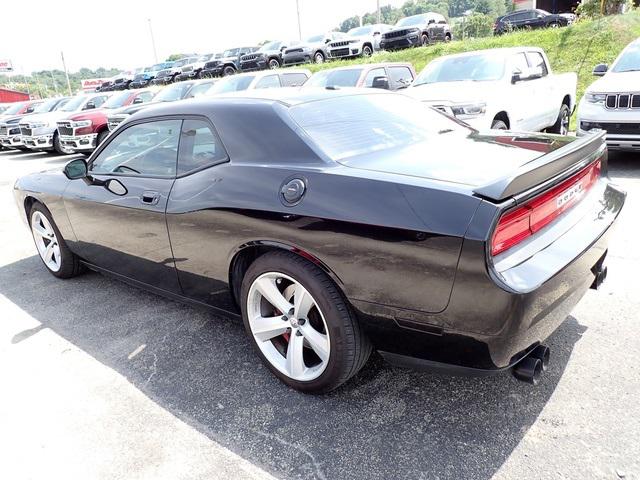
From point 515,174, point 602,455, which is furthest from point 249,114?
point 602,455

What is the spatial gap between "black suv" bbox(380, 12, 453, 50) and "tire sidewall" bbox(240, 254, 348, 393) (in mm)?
20632

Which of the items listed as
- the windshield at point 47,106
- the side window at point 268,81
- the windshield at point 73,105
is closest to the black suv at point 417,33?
the side window at point 268,81

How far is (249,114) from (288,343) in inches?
51.3

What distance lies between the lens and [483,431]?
2270 millimetres

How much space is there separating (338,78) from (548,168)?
8.51m

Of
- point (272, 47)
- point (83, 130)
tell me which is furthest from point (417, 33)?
point (83, 130)

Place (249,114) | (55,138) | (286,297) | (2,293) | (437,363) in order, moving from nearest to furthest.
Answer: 1. (437,363)
2. (286,297)
3. (249,114)
4. (2,293)
5. (55,138)

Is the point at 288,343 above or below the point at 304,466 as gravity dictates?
above

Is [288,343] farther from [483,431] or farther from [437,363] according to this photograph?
[483,431]

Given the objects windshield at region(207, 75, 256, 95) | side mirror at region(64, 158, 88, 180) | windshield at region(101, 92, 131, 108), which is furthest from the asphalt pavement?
windshield at region(101, 92, 131, 108)

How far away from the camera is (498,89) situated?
723 cm

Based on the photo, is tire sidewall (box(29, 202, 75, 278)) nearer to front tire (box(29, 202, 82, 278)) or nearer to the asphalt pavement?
front tire (box(29, 202, 82, 278))

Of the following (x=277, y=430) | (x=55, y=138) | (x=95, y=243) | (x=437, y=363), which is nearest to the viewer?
(x=437, y=363)

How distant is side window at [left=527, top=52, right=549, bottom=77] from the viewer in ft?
27.2
